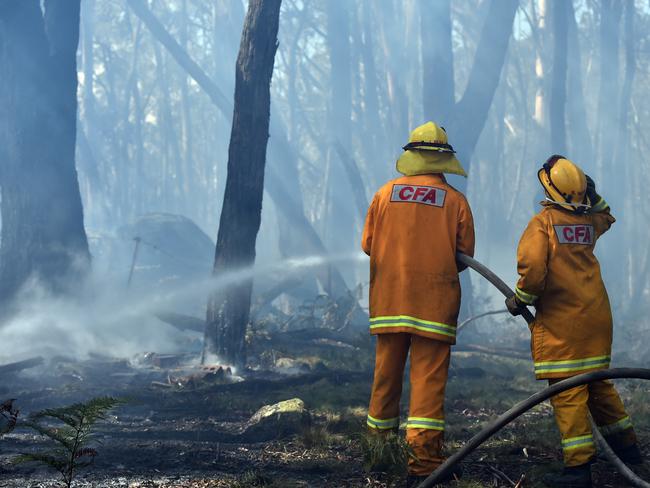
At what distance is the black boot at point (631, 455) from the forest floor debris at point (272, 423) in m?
0.13

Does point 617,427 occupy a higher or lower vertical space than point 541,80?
lower

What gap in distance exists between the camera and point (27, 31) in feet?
37.9

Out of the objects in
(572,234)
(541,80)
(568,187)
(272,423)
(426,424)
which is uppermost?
(541,80)

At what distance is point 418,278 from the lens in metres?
4.29

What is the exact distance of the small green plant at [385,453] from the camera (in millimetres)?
4258

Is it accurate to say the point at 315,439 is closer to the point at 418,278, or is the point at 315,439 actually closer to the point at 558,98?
the point at 418,278

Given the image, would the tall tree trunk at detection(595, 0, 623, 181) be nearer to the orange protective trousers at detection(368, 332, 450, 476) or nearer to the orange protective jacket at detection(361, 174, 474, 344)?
the orange protective jacket at detection(361, 174, 474, 344)

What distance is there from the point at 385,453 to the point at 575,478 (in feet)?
3.62

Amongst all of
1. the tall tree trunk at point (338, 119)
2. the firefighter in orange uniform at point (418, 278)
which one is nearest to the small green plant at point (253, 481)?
the firefighter in orange uniform at point (418, 278)

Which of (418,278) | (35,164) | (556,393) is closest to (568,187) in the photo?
(418,278)

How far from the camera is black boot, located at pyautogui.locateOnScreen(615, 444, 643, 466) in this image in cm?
424

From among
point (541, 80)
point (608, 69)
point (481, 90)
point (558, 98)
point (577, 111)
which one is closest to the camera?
point (481, 90)

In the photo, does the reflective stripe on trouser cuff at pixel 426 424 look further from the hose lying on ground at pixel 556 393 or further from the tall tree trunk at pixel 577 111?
the tall tree trunk at pixel 577 111

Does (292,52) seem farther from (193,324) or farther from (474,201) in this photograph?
(193,324)
